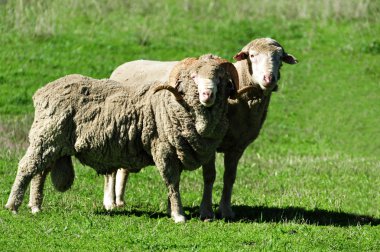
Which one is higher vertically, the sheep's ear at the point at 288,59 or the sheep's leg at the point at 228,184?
the sheep's ear at the point at 288,59

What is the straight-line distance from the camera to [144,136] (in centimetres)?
1133

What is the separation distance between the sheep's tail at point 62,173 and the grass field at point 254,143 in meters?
0.40

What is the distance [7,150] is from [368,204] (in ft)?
21.7

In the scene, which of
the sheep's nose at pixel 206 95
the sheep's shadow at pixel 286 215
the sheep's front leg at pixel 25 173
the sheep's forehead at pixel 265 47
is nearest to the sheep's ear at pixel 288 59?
the sheep's forehead at pixel 265 47

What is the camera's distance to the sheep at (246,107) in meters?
11.6

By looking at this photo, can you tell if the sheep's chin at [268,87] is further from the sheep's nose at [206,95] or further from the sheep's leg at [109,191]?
the sheep's leg at [109,191]

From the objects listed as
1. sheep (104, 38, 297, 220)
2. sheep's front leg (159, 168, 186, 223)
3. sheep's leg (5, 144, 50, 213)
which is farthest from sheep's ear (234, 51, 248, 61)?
sheep's leg (5, 144, 50, 213)

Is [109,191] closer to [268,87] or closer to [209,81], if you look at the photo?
[209,81]

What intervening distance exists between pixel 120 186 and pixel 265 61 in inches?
116

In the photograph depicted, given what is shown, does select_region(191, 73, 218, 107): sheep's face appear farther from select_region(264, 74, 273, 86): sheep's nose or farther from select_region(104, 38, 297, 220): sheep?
select_region(264, 74, 273, 86): sheep's nose

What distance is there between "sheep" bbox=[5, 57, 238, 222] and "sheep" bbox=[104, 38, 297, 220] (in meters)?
0.47

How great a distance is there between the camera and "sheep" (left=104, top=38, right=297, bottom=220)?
11586mm

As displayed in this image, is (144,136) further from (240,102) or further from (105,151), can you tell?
(240,102)

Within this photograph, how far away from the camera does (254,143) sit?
64.8 feet
